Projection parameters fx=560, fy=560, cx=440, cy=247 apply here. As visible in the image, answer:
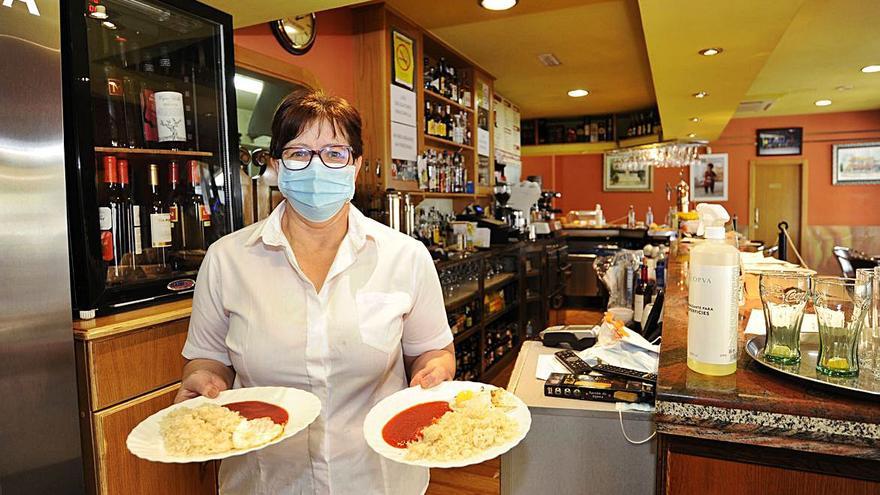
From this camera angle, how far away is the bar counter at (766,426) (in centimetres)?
93

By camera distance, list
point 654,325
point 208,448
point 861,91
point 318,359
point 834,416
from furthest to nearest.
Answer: point 861,91, point 654,325, point 318,359, point 208,448, point 834,416

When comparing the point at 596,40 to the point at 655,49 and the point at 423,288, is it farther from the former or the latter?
the point at 423,288

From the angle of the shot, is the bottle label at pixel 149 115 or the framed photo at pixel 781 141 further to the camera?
the framed photo at pixel 781 141

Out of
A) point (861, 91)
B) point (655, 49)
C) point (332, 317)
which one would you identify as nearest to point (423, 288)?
point (332, 317)

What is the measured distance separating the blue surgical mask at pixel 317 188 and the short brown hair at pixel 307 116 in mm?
69

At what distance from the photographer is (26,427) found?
4.91ft

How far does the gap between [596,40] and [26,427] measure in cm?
433

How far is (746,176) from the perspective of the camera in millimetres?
8859

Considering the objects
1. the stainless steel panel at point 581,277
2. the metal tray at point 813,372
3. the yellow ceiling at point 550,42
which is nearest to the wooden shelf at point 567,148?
the yellow ceiling at point 550,42

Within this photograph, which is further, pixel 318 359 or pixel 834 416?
pixel 318 359

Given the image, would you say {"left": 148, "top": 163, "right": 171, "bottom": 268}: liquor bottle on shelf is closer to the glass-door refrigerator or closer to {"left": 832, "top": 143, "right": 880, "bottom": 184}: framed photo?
the glass-door refrigerator

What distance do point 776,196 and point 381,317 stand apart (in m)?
9.34

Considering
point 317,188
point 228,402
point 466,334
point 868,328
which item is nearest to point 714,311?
A: point 868,328

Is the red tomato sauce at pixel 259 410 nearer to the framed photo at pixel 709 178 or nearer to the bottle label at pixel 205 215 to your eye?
the bottle label at pixel 205 215
